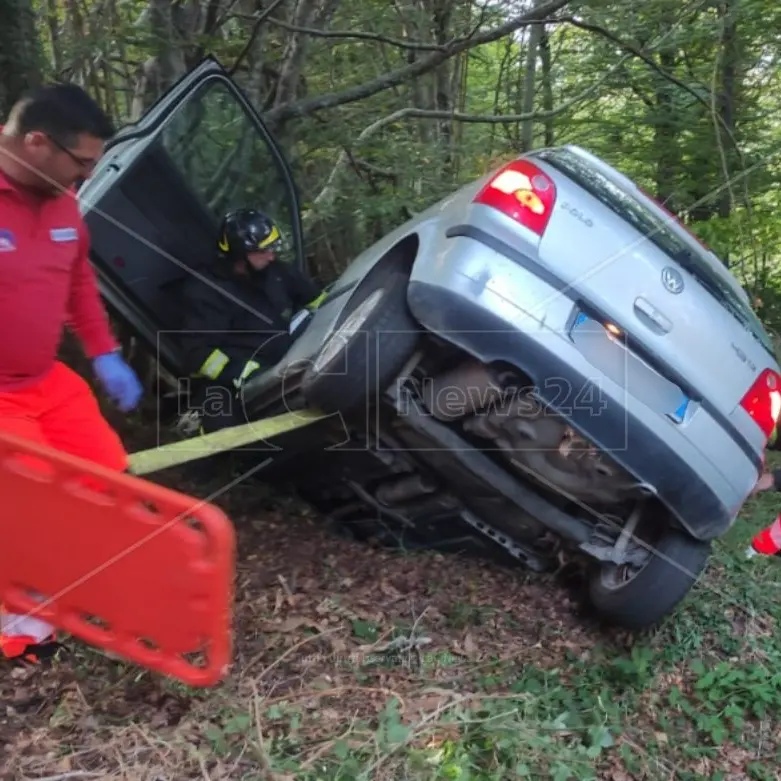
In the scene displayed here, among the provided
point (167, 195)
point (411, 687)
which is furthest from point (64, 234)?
point (411, 687)

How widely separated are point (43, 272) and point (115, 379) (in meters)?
0.60

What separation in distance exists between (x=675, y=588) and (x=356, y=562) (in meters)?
1.39

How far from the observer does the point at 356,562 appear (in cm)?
396

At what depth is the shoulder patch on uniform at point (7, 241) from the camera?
265 cm

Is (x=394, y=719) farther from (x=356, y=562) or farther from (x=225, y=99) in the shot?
(x=225, y=99)

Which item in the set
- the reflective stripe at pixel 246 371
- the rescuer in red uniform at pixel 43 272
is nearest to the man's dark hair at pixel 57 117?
the rescuer in red uniform at pixel 43 272

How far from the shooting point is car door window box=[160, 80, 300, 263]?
460cm

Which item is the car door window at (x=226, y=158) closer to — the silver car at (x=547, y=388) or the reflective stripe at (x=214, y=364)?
the reflective stripe at (x=214, y=364)

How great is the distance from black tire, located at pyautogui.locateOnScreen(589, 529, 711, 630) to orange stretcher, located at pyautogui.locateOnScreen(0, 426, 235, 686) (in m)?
1.84

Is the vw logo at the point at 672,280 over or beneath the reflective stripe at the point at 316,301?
over

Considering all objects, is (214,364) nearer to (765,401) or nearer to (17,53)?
(17,53)

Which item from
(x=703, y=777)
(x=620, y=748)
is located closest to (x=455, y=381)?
(x=620, y=748)

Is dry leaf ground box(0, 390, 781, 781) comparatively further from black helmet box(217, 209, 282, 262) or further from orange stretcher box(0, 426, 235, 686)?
black helmet box(217, 209, 282, 262)

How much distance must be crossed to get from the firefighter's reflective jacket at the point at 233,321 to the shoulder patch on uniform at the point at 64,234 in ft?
4.78
